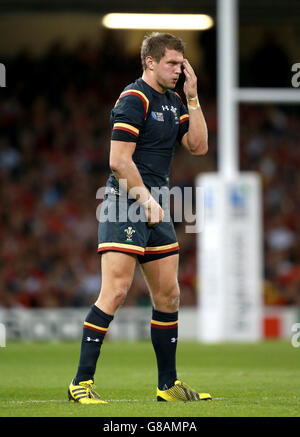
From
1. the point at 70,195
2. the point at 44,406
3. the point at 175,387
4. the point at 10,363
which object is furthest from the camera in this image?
the point at 70,195

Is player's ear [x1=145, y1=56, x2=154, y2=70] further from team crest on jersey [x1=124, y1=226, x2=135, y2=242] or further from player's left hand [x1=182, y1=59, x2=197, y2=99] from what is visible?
team crest on jersey [x1=124, y1=226, x2=135, y2=242]

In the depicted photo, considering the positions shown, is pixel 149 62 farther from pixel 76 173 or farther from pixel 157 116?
pixel 76 173

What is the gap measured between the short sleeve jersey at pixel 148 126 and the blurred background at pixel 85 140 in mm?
11321

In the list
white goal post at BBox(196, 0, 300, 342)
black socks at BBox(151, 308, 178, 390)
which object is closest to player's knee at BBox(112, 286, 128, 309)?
black socks at BBox(151, 308, 178, 390)

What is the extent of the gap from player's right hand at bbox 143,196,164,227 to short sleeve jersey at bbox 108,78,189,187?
0.21 metres

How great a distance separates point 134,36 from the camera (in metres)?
22.2

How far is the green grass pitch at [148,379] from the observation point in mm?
5203

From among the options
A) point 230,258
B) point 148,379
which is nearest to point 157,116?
point 148,379

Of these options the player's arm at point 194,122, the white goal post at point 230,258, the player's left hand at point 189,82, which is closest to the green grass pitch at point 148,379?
the white goal post at point 230,258
